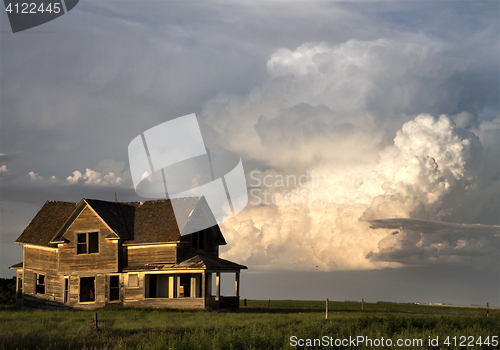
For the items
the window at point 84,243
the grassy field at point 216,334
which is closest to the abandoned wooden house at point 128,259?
the window at point 84,243

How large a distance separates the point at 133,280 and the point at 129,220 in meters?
4.81

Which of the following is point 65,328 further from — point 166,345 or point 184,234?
point 184,234

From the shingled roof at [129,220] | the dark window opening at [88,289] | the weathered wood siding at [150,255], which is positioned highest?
the shingled roof at [129,220]

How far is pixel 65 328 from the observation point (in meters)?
24.0

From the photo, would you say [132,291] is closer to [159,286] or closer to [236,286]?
[159,286]

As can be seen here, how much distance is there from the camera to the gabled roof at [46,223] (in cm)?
4166

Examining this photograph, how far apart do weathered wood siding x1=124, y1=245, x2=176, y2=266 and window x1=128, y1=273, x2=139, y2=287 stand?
760 millimetres

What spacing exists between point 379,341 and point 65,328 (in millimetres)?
14275

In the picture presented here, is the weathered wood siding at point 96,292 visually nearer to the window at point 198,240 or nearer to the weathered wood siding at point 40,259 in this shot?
the weathered wood siding at point 40,259

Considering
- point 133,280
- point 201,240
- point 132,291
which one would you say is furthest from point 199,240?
point 132,291

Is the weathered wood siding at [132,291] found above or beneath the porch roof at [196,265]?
beneath

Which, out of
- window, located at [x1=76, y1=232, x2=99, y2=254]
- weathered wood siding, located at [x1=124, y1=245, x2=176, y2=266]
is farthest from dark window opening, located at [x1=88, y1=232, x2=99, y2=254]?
weathered wood siding, located at [x1=124, y1=245, x2=176, y2=266]

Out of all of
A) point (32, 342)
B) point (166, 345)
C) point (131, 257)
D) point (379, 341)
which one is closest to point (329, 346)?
point (379, 341)

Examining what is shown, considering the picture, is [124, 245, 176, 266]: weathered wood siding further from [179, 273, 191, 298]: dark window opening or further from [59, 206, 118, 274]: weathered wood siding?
[179, 273, 191, 298]: dark window opening
